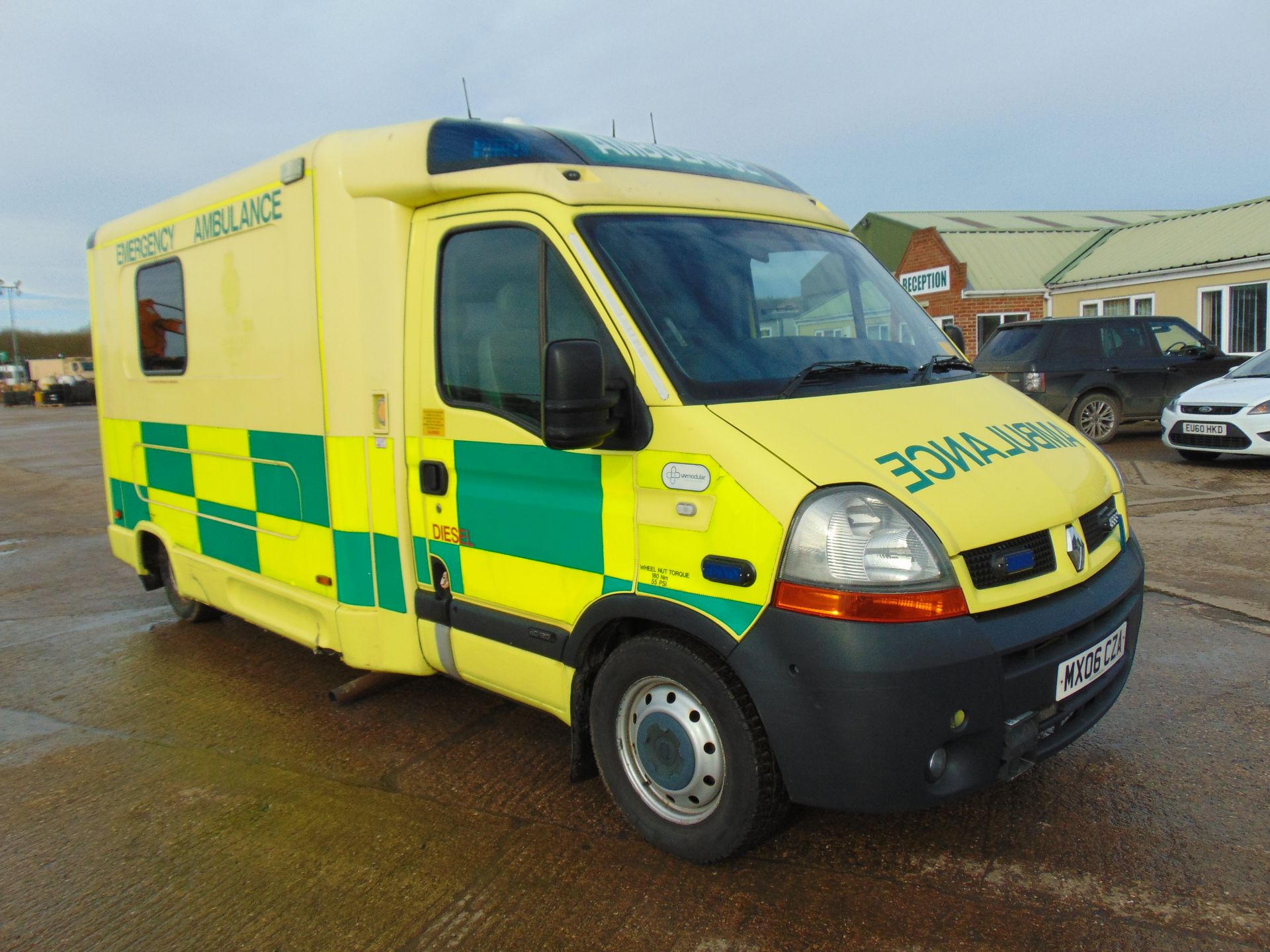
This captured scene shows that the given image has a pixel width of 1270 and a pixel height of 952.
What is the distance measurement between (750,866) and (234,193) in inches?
140

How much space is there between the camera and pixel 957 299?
26.6 meters

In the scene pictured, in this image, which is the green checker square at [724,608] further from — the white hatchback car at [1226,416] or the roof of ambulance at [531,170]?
the white hatchback car at [1226,416]

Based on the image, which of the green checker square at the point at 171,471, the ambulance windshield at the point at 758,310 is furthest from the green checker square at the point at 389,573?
the green checker square at the point at 171,471

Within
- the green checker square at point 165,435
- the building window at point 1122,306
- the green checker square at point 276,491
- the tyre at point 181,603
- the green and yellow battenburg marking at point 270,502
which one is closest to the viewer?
the green and yellow battenburg marking at point 270,502

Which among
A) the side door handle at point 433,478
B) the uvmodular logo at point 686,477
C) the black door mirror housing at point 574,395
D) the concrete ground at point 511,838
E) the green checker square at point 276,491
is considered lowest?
the concrete ground at point 511,838

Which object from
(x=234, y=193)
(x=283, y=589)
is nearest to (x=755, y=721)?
(x=283, y=589)

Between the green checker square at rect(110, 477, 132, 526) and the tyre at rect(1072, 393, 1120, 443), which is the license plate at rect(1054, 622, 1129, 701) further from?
the tyre at rect(1072, 393, 1120, 443)

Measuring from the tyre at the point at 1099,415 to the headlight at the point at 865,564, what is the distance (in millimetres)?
11366

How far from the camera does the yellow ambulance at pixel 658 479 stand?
2.50 m

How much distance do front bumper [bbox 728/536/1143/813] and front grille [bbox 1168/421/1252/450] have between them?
8973 mm

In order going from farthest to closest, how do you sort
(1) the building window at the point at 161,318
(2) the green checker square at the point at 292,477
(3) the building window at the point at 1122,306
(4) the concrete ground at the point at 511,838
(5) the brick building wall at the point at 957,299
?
Answer: (5) the brick building wall at the point at 957,299, (3) the building window at the point at 1122,306, (1) the building window at the point at 161,318, (2) the green checker square at the point at 292,477, (4) the concrete ground at the point at 511,838

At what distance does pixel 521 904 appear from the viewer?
9.10ft

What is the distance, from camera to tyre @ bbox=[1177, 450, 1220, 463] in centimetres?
1098

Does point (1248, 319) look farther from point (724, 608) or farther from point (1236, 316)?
point (724, 608)
